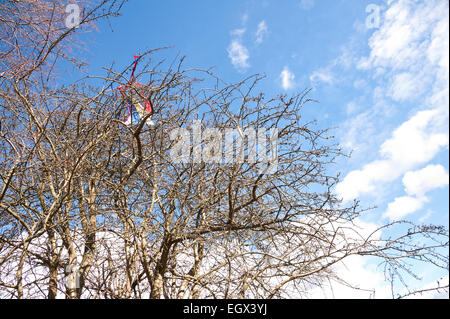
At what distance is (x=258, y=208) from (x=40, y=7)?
3.52m

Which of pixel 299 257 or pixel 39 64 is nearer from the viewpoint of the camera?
pixel 39 64

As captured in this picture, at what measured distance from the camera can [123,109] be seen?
13.1 feet

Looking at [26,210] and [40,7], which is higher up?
[40,7]

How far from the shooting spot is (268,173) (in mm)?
4145

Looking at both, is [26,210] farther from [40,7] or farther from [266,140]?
[266,140]

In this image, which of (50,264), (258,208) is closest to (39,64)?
(50,264)

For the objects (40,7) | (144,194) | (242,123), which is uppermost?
(40,7)

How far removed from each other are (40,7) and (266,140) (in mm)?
2840
